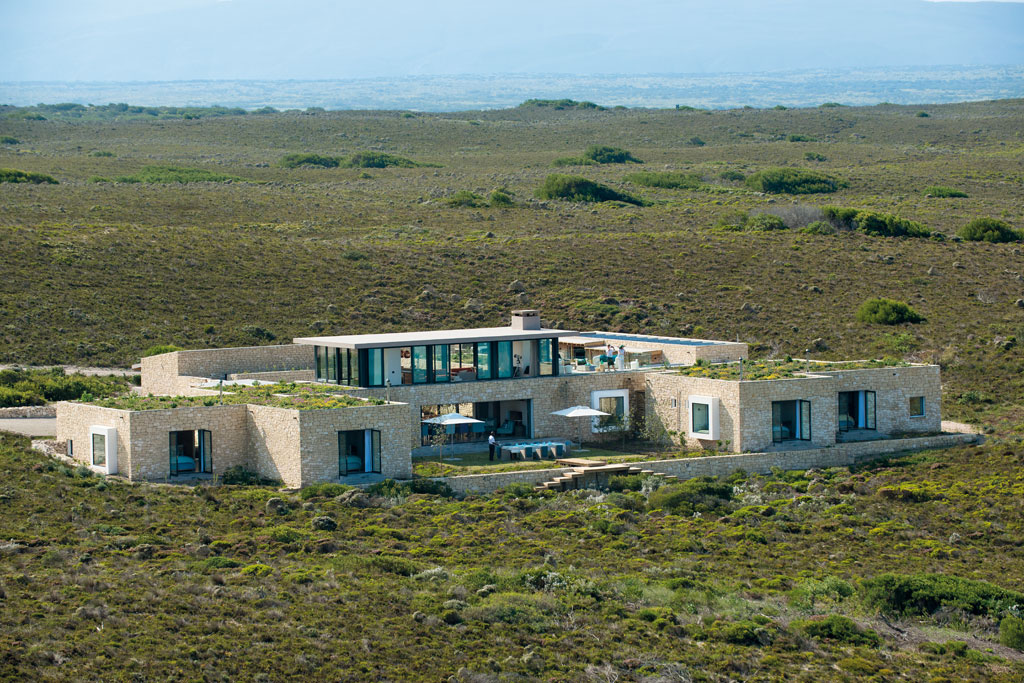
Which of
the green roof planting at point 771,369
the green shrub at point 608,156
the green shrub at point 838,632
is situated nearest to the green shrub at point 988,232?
the green roof planting at point 771,369

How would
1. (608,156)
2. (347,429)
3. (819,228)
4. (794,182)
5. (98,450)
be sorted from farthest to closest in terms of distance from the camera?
(608,156)
(794,182)
(819,228)
(98,450)
(347,429)

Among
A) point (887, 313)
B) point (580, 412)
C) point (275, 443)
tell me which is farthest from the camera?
point (887, 313)

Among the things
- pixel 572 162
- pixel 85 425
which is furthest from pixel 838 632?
pixel 572 162

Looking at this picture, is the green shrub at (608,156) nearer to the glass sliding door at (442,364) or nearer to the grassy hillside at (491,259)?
the grassy hillside at (491,259)

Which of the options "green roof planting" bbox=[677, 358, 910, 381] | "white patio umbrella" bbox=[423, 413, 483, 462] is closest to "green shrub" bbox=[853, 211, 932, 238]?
"green roof planting" bbox=[677, 358, 910, 381]

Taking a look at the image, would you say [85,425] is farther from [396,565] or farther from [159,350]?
[159,350]

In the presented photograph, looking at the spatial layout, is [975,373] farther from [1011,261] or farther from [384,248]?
[384,248]
